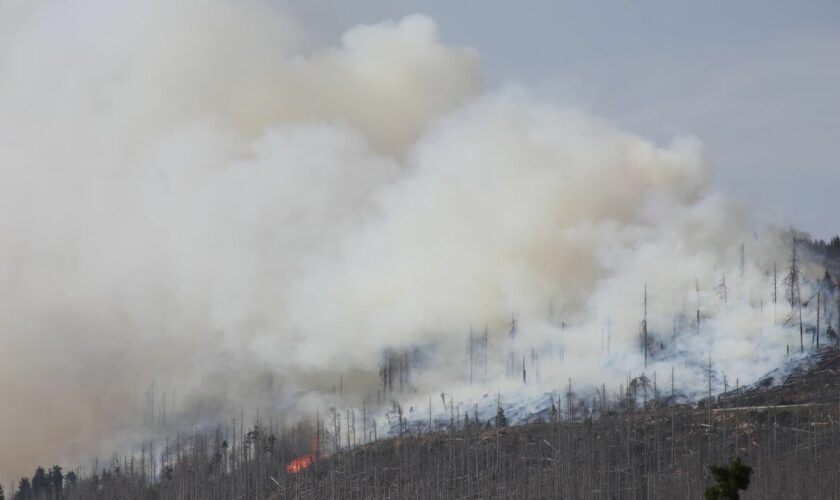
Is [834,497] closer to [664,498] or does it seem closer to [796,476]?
[796,476]

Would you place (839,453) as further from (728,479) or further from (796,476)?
(728,479)

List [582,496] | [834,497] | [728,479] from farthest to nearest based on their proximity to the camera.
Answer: [582,496]
[834,497]
[728,479]

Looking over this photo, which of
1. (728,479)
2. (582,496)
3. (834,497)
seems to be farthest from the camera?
(582,496)

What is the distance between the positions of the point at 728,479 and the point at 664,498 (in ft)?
248

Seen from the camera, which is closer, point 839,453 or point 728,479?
point 728,479

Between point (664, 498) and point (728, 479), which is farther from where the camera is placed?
point (664, 498)

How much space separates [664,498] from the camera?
643 ft

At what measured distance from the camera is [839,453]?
650 ft

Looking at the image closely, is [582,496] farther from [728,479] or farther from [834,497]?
[728,479]

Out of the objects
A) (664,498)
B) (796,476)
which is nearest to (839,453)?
(796,476)

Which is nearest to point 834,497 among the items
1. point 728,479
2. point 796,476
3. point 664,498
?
point 796,476

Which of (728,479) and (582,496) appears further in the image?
(582,496)

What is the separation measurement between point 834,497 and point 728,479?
70562 millimetres

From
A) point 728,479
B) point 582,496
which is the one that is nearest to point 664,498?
point 582,496
